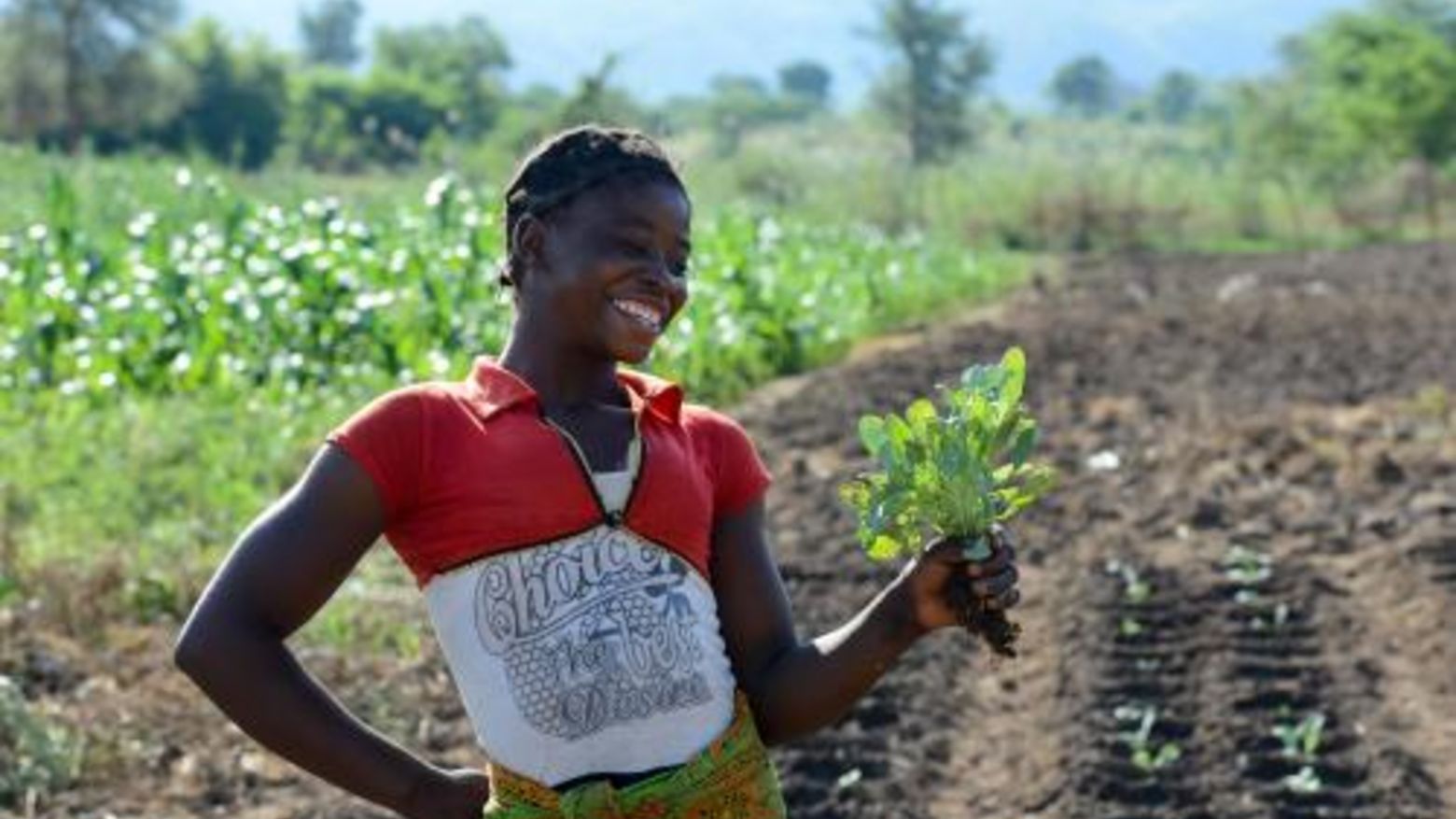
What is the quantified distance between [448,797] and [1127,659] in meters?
4.92

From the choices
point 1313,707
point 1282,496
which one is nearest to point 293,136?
point 1282,496

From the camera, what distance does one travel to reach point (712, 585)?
101 inches

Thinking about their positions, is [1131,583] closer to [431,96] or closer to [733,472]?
[733,472]

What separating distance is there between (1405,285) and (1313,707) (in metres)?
15.8

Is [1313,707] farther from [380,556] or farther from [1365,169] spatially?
[1365,169]

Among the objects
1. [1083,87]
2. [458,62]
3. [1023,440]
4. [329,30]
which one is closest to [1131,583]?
[1023,440]

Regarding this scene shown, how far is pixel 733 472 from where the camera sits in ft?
8.48

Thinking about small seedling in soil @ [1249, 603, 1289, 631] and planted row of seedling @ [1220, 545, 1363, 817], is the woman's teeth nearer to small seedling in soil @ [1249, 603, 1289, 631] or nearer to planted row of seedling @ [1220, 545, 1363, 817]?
planted row of seedling @ [1220, 545, 1363, 817]

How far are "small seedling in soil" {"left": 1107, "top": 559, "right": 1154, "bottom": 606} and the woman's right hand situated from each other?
5605 mm

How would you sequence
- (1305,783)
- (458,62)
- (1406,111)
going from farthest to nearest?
(458,62) < (1406,111) < (1305,783)

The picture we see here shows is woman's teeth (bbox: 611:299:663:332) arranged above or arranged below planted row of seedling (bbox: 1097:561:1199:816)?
above

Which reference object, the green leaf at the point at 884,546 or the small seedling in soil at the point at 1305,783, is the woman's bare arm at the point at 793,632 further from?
the small seedling in soil at the point at 1305,783

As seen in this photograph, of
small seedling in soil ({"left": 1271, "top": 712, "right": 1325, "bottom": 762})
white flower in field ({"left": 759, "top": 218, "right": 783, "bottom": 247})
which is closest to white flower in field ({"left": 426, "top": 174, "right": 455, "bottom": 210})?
white flower in field ({"left": 759, "top": 218, "right": 783, "bottom": 247})

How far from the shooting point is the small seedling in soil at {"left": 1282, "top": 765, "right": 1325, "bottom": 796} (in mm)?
5840
